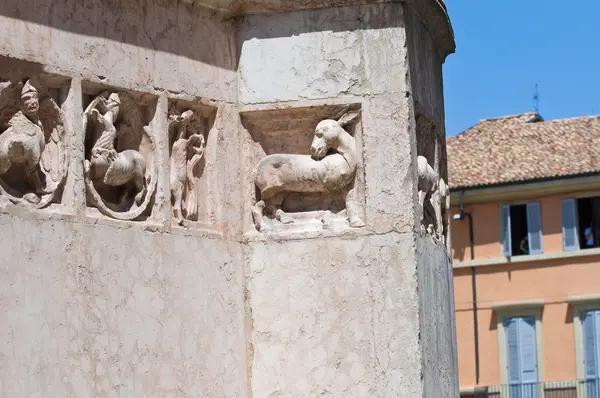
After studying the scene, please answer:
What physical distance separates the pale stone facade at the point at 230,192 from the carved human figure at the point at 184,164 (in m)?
0.01

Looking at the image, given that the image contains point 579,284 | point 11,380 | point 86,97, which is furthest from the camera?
point 579,284

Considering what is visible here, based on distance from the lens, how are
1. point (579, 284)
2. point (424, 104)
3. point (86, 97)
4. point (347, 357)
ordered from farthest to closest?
point (579, 284) → point (424, 104) → point (347, 357) → point (86, 97)

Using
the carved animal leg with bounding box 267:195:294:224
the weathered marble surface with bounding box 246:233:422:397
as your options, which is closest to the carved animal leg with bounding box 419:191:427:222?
the weathered marble surface with bounding box 246:233:422:397

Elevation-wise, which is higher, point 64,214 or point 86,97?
point 86,97

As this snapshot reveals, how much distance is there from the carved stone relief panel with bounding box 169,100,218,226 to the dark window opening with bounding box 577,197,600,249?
33734 mm

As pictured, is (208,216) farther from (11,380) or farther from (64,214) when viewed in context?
(11,380)

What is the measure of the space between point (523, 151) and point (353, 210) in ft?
115

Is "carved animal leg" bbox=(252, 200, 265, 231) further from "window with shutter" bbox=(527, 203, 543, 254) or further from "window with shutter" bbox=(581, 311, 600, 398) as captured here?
"window with shutter" bbox=(527, 203, 543, 254)

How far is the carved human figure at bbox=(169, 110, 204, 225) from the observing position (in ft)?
24.0

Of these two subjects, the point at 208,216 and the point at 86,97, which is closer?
the point at 86,97

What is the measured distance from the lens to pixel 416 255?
293 inches

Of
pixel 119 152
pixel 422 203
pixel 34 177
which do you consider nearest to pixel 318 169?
pixel 422 203

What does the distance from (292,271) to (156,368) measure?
3.05 ft

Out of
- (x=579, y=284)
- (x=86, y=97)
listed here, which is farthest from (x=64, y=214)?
(x=579, y=284)
